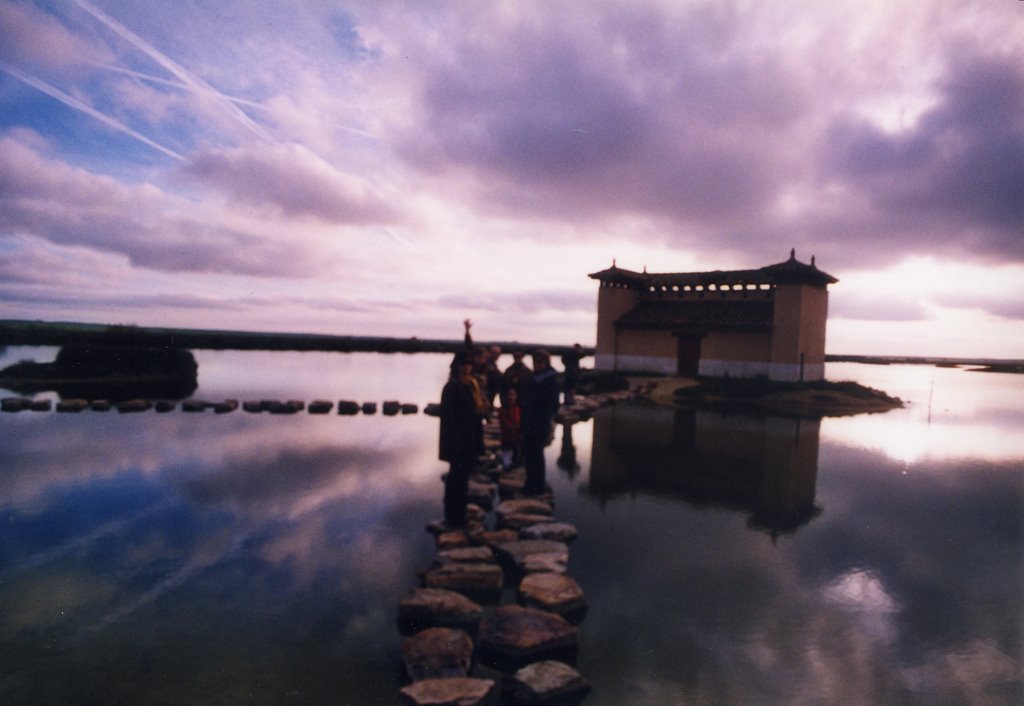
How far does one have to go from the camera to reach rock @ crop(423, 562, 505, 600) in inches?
199

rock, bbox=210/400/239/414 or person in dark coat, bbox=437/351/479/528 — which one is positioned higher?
person in dark coat, bbox=437/351/479/528

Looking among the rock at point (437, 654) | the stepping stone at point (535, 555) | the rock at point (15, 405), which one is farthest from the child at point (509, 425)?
the rock at point (15, 405)

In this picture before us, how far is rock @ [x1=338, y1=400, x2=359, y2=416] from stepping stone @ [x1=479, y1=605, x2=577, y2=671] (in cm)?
1385

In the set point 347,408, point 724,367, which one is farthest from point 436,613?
point 724,367

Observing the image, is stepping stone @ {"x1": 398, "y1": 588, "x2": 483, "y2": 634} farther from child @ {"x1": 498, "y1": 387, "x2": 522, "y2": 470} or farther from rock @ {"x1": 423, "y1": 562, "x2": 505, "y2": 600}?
child @ {"x1": 498, "y1": 387, "x2": 522, "y2": 470}

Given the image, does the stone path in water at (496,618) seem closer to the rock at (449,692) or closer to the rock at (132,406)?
the rock at (449,692)

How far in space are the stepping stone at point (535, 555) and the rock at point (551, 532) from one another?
0.15 m

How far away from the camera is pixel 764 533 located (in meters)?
6.69

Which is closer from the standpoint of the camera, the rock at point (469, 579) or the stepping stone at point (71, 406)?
the rock at point (469, 579)

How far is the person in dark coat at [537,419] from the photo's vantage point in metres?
8.10

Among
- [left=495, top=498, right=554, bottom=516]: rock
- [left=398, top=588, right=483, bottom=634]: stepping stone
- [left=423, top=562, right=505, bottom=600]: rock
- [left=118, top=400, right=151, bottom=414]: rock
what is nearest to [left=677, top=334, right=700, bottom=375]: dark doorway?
[left=495, top=498, right=554, bottom=516]: rock

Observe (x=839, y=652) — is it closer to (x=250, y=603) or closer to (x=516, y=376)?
(x=250, y=603)

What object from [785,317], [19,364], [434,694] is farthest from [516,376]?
[19,364]

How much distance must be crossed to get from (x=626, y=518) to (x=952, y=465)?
8254 millimetres
